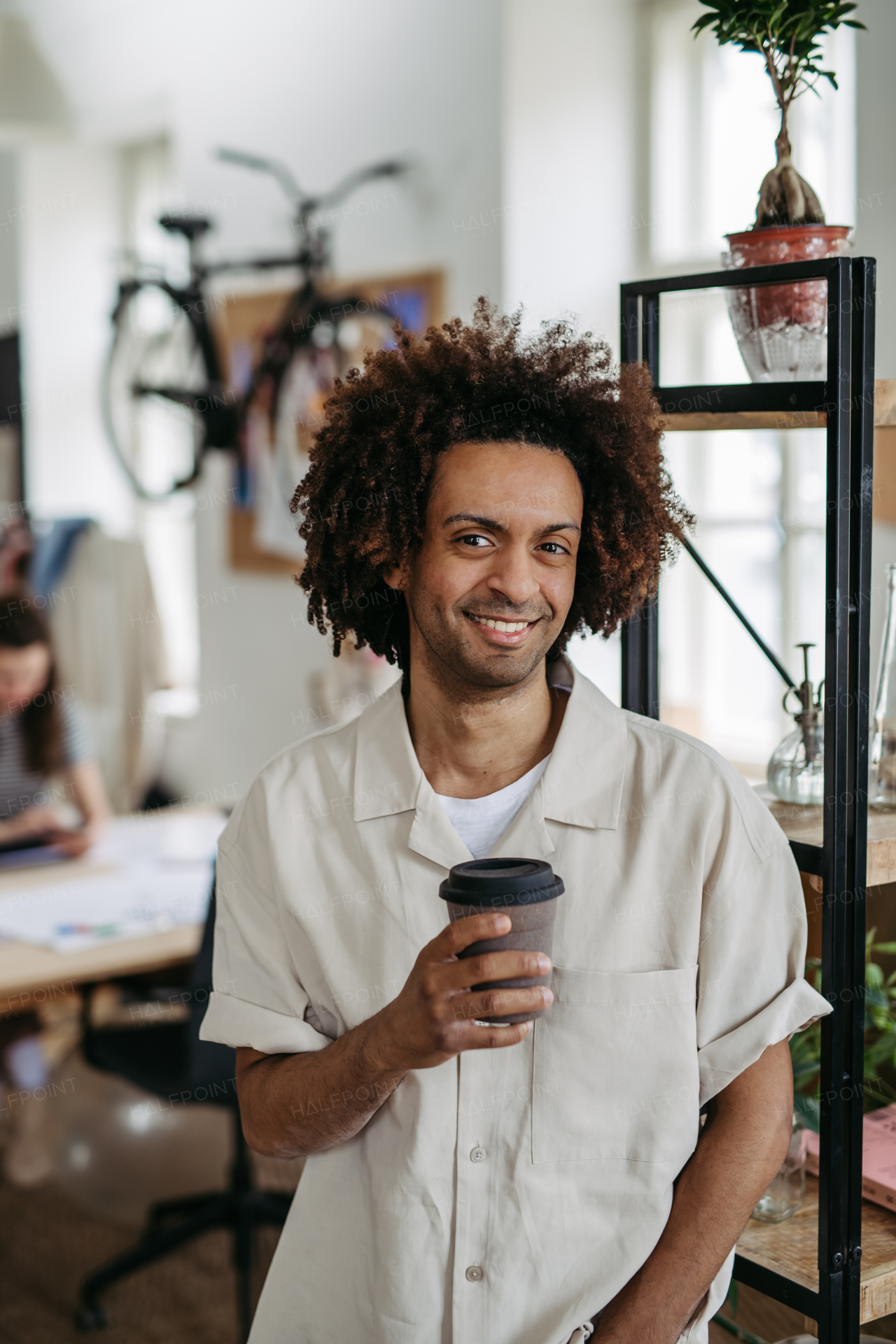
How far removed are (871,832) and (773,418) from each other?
43 cm

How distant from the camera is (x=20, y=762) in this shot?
140 inches

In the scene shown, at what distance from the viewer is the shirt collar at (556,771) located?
4.07 feet

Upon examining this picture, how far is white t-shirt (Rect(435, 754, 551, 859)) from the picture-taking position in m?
1.29

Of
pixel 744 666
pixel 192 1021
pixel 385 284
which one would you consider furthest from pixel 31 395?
pixel 192 1021

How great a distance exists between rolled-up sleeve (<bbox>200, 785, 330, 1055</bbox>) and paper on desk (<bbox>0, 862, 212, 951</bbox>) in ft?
4.28

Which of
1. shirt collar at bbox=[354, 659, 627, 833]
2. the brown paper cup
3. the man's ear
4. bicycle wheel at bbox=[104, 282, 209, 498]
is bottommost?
the brown paper cup

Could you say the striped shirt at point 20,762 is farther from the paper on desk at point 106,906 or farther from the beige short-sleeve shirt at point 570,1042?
the beige short-sleeve shirt at point 570,1042

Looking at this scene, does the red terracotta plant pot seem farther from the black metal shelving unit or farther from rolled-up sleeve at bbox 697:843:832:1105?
rolled-up sleeve at bbox 697:843:832:1105

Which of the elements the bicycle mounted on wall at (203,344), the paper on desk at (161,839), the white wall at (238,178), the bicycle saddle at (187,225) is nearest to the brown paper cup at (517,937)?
the paper on desk at (161,839)

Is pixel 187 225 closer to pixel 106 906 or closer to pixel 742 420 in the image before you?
pixel 106 906

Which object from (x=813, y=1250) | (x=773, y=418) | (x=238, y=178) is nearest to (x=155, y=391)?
(x=238, y=178)

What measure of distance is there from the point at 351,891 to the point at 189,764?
3.92 meters

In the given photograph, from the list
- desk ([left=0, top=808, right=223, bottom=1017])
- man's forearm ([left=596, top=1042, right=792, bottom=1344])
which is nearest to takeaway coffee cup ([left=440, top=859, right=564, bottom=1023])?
man's forearm ([left=596, top=1042, right=792, bottom=1344])

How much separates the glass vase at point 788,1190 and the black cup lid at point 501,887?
0.56 meters
